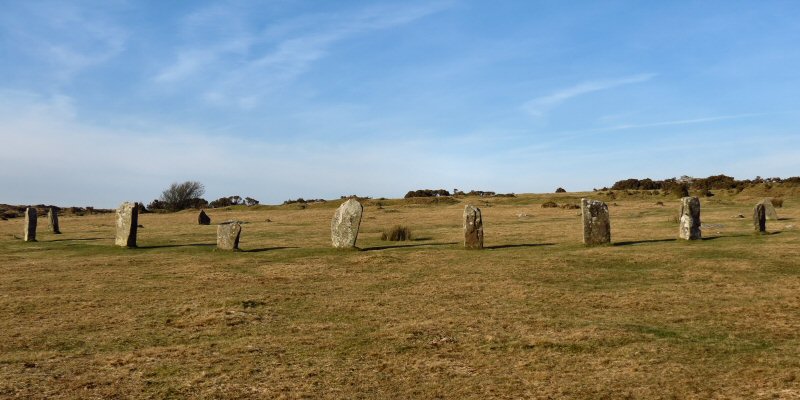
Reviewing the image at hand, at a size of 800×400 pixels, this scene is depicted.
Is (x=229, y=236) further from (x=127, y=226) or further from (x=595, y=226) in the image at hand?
(x=595, y=226)

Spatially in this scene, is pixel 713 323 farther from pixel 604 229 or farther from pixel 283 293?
pixel 604 229

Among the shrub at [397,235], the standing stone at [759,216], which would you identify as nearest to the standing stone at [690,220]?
the standing stone at [759,216]

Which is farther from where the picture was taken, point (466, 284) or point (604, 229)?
point (604, 229)

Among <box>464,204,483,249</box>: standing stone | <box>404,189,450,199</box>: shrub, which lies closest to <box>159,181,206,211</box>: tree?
<box>404,189,450,199</box>: shrub

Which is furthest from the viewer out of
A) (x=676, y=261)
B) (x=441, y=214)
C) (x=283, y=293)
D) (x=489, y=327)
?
(x=441, y=214)

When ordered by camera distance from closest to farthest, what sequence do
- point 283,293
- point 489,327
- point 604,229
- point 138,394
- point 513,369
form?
point 138,394 < point 513,369 < point 489,327 < point 283,293 < point 604,229

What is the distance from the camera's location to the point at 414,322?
10500mm

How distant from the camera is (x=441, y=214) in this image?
41.4 meters

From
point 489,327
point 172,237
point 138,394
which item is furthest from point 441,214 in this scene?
point 138,394

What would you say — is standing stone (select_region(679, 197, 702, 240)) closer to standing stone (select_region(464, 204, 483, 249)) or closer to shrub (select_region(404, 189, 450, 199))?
standing stone (select_region(464, 204, 483, 249))

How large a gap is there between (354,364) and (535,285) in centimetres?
664

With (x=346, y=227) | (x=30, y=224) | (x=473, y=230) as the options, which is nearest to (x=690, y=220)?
(x=473, y=230)

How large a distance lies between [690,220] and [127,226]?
19.5 m

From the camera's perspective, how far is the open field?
7336 mm
